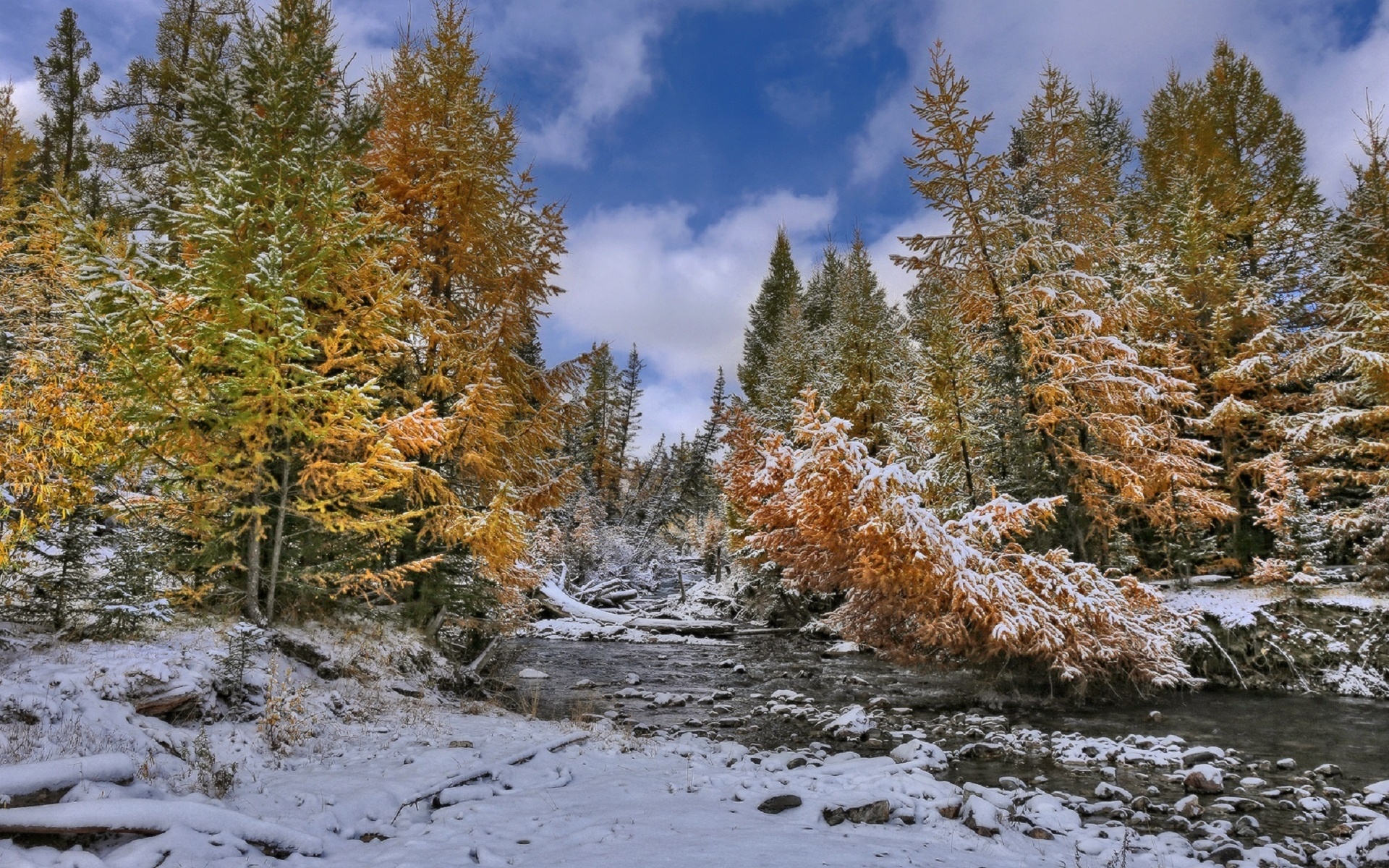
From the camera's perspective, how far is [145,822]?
3.92 m

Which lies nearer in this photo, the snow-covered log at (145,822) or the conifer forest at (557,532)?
the snow-covered log at (145,822)

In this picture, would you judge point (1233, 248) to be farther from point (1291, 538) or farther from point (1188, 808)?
point (1188, 808)

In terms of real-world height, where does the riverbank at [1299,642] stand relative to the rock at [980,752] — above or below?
above

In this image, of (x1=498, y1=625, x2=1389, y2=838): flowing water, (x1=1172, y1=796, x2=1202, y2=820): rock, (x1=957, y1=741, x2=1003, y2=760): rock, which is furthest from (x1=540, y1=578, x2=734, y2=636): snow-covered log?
(x1=1172, y1=796, x2=1202, y2=820): rock

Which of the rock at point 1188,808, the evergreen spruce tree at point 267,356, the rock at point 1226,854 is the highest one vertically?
the evergreen spruce tree at point 267,356

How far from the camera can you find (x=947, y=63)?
15.4m

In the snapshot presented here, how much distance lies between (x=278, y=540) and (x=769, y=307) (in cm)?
4563

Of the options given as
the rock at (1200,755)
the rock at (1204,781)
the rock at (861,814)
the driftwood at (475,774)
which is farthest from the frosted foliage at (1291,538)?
the driftwood at (475,774)

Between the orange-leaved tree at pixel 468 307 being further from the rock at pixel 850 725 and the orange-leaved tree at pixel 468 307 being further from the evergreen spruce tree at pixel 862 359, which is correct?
the evergreen spruce tree at pixel 862 359

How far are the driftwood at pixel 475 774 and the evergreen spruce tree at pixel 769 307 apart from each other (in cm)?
3920

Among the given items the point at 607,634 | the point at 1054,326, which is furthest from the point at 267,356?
the point at 607,634

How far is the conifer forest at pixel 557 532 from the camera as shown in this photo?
19.2ft

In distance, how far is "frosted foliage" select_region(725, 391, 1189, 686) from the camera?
454 inches

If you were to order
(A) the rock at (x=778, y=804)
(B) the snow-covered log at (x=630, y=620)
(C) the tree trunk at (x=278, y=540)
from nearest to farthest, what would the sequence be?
(A) the rock at (x=778, y=804), (C) the tree trunk at (x=278, y=540), (B) the snow-covered log at (x=630, y=620)
